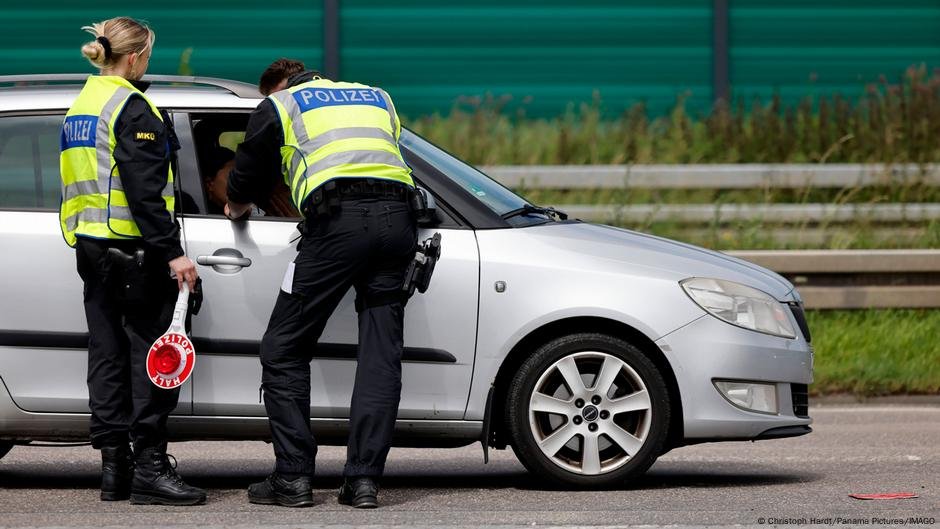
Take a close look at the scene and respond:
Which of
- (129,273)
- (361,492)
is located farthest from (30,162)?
(361,492)

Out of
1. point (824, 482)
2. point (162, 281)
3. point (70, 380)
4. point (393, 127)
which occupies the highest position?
point (393, 127)

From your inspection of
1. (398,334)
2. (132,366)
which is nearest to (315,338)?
(398,334)

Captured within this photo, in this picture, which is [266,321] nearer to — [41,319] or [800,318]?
[41,319]

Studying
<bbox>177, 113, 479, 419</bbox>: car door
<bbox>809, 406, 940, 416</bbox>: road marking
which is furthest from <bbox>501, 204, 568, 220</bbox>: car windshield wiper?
<bbox>809, 406, 940, 416</bbox>: road marking

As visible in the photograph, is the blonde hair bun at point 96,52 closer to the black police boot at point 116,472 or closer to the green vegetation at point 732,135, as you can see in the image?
the black police boot at point 116,472

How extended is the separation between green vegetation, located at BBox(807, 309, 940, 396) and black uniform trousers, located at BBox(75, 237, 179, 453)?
4817 millimetres

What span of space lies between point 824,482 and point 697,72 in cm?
794

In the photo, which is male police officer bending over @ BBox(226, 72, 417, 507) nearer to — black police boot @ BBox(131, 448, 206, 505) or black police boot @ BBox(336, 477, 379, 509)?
black police boot @ BBox(336, 477, 379, 509)

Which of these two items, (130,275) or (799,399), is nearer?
(130,275)

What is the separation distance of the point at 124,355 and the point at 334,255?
0.89 m

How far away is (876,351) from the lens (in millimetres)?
9695

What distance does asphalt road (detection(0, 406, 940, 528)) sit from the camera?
217 inches

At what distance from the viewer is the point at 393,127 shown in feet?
19.0

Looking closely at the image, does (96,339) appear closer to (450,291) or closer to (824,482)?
(450,291)
